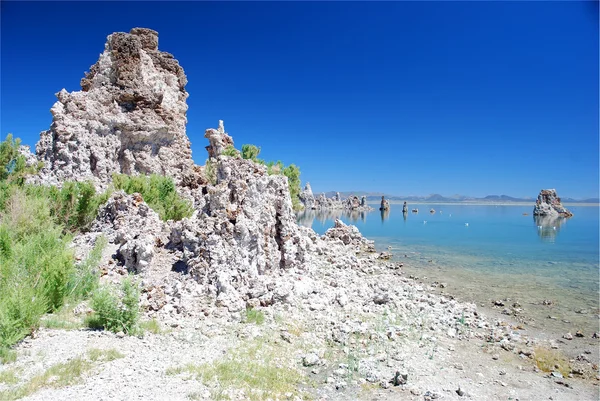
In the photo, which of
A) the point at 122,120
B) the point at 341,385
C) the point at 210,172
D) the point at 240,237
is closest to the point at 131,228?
the point at 240,237

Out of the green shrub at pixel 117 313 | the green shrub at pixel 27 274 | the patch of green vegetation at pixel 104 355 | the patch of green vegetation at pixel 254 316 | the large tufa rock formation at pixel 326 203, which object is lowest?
the patch of green vegetation at pixel 254 316

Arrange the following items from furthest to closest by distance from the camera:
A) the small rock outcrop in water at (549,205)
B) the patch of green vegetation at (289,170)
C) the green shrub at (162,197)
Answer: the small rock outcrop in water at (549,205) < the patch of green vegetation at (289,170) < the green shrub at (162,197)

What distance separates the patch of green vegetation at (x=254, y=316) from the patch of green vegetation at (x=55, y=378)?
11.1 feet

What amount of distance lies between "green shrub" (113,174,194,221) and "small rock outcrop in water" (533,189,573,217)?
88.1m

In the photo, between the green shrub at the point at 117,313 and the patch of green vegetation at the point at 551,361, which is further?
the patch of green vegetation at the point at 551,361

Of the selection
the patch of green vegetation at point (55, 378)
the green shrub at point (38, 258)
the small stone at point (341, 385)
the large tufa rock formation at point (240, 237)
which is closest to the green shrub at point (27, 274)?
the green shrub at point (38, 258)

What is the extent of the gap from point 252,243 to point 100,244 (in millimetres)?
4536

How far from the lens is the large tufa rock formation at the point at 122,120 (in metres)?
20.8

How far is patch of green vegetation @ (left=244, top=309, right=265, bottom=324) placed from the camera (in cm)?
835

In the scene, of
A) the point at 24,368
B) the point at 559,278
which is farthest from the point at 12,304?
the point at 559,278

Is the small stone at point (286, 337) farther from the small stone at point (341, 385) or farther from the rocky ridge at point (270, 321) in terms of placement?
the small stone at point (341, 385)

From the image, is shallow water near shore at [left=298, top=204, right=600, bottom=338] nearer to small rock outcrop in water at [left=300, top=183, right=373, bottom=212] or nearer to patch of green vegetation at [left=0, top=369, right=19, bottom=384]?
patch of green vegetation at [left=0, top=369, right=19, bottom=384]

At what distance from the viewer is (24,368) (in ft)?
17.8

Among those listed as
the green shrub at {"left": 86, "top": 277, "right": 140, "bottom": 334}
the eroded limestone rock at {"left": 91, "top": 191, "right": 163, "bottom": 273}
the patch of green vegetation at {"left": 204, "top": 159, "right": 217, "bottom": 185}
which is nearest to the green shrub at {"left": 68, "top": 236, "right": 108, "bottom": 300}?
the eroded limestone rock at {"left": 91, "top": 191, "right": 163, "bottom": 273}
